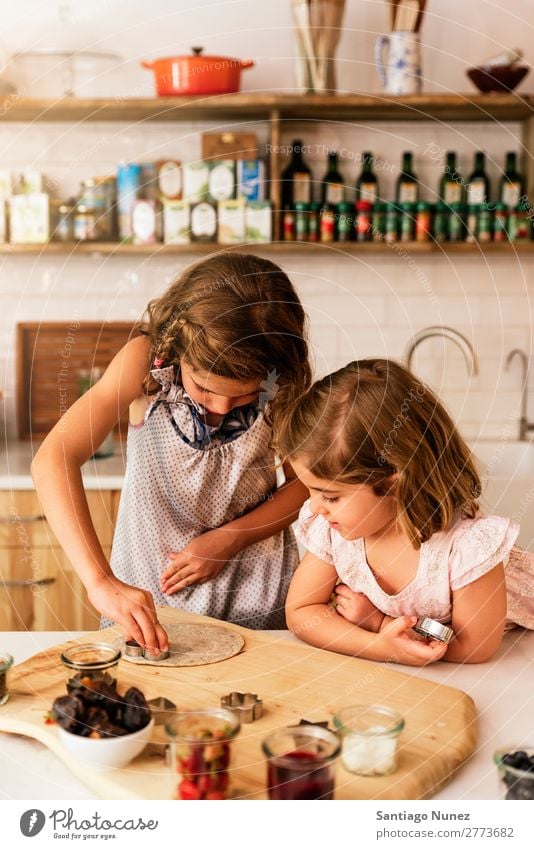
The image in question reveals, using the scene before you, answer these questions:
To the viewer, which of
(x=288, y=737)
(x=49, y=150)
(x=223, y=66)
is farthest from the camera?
(x=49, y=150)

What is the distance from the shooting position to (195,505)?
1.13m

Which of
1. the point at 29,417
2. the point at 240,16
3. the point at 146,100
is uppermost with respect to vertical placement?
the point at 240,16

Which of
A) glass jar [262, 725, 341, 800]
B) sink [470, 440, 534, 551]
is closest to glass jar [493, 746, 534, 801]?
glass jar [262, 725, 341, 800]

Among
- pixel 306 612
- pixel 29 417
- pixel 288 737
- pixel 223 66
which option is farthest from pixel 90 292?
pixel 288 737

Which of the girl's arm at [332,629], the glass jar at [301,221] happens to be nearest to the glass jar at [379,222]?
the glass jar at [301,221]

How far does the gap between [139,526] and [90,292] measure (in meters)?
1.05

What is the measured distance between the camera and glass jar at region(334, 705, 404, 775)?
68 cm

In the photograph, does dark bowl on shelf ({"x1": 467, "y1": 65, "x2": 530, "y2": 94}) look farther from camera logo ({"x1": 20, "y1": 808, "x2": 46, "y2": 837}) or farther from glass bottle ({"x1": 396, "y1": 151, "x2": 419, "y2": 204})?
camera logo ({"x1": 20, "y1": 808, "x2": 46, "y2": 837})

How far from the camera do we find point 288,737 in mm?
653

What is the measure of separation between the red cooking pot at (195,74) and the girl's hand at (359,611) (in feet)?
3.78

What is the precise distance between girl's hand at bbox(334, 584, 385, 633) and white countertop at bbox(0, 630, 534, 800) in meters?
0.07

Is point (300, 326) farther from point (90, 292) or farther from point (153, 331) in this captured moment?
point (90, 292)

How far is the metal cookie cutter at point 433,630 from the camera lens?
92cm

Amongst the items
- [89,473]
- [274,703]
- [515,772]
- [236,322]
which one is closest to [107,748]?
[274,703]
